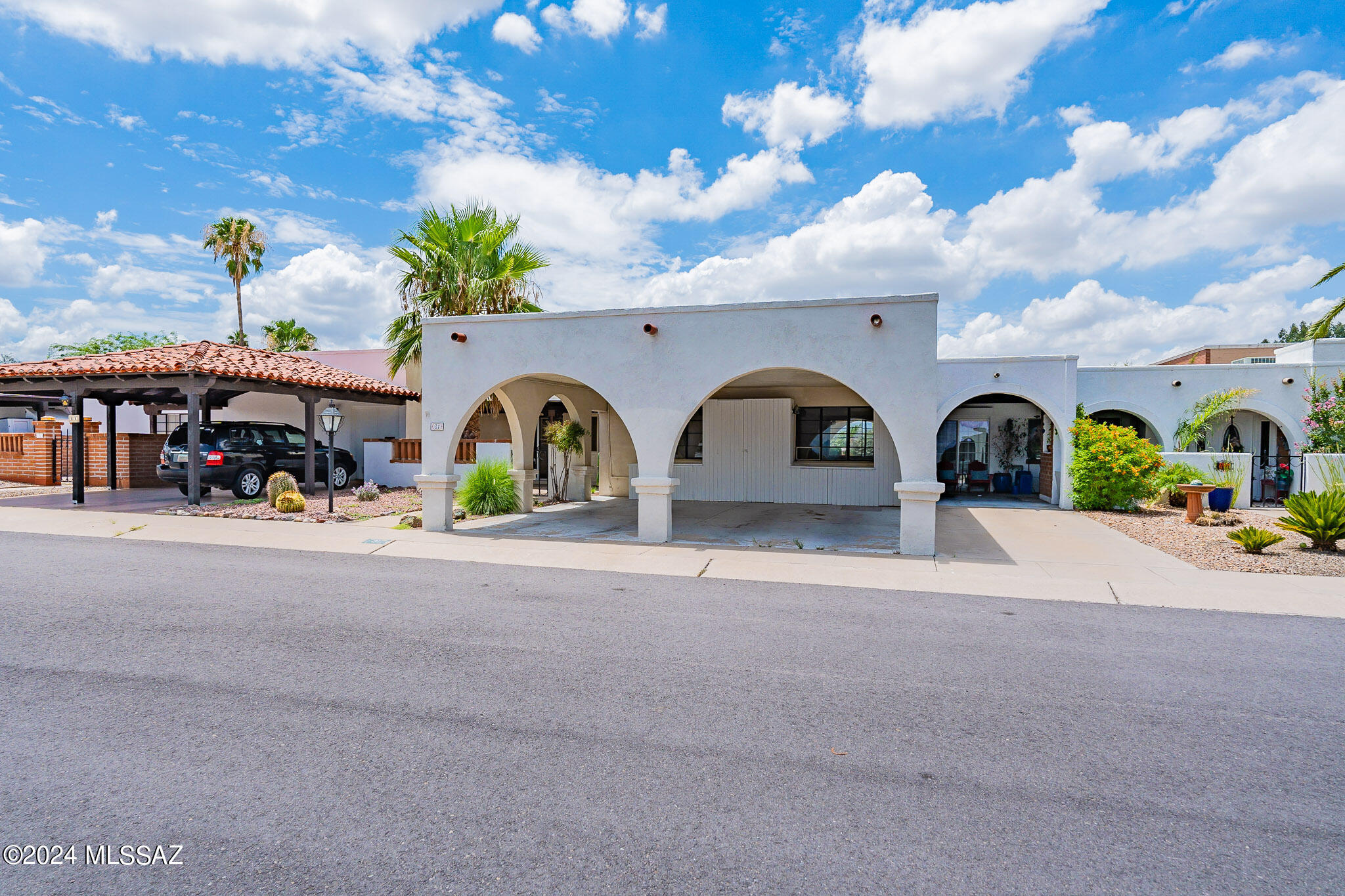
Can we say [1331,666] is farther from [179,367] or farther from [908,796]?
[179,367]

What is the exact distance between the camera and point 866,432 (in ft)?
55.5

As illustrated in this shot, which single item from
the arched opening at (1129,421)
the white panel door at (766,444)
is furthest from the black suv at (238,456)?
the arched opening at (1129,421)

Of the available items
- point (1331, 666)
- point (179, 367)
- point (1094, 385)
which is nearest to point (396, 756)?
point (1331, 666)

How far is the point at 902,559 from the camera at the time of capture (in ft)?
31.4

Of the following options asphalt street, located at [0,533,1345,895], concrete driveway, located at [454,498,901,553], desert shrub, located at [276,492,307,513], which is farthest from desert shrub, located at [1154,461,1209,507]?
desert shrub, located at [276,492,307,513]

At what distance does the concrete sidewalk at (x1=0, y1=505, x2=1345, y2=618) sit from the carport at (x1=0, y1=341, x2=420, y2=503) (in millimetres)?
2528

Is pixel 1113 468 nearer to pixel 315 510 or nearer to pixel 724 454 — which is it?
pixel 724 454

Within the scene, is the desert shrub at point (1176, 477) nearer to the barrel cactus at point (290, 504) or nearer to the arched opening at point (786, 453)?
the arched opening at point (786, 453)

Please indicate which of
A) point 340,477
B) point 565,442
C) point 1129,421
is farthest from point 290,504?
point 1129,421

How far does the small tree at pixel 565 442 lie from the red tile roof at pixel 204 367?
16.3ft

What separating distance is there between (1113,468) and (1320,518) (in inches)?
195

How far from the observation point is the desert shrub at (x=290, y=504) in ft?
45.1

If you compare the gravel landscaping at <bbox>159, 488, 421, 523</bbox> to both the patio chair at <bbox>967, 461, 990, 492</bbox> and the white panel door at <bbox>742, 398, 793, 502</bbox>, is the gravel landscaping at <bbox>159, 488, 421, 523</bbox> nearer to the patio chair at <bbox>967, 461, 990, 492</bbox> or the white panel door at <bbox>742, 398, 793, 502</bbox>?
the white panel door at <bbox>742, 398, 793, 502</bbox>

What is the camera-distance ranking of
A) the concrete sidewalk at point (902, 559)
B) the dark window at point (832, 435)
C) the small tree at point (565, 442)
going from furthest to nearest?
the dark window at point (832, 435)
the small tree at point (565, 442)
the concrete sidewalk at point (902, 559)
